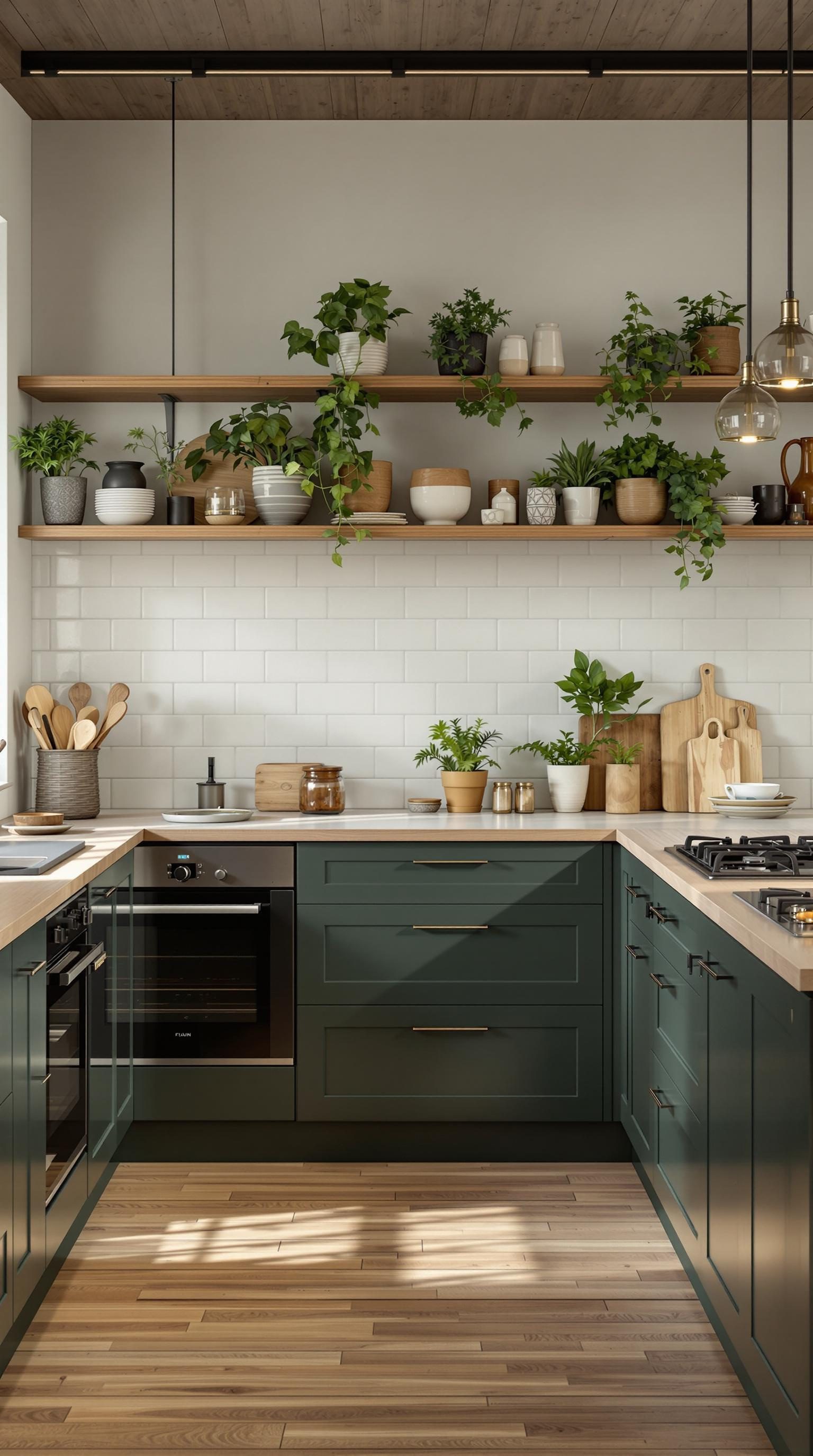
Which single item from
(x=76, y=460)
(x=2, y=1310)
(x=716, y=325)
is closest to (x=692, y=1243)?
(x=2, y=1310)

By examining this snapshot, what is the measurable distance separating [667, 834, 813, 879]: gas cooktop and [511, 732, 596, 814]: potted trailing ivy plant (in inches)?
32.7

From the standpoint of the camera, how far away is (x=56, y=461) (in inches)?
158

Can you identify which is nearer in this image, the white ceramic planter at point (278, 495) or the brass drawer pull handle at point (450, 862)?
the brass drawer pull handle at point (450, 862)

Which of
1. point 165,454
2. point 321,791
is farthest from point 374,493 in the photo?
point 321,791

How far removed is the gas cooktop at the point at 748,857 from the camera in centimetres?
273

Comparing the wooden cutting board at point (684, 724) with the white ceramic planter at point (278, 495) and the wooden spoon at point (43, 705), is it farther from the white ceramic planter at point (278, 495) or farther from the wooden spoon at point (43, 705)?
the wooden spoon at point (43, 705)

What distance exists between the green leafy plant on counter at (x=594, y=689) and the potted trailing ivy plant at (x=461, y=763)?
32 cm

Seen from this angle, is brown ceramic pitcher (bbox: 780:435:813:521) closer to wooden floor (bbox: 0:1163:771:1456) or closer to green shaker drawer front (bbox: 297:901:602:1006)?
green shaker drawer front (bbox: 297:901:602:1006)

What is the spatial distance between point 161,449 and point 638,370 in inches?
64.7

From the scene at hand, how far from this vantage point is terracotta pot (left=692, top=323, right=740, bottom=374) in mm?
3996

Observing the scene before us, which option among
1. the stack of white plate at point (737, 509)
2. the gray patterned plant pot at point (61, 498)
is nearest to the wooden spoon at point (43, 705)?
the gray patterned plant pot at point (61, 498)

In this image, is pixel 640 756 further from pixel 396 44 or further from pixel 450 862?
pixel 396 44

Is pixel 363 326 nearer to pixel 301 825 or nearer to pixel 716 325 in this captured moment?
pixel 716 325

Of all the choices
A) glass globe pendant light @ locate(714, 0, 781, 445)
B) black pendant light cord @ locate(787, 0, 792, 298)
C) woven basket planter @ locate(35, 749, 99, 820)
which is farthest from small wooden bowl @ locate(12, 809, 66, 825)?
black pendant light cord @ locate(787, 0, 792, 298)
